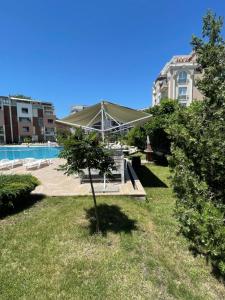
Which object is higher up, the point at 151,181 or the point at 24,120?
the point at 24,120

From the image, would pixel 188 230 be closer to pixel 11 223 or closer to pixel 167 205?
pixel 167 205

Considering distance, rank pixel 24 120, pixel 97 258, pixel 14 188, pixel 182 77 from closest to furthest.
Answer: pixel 97 258 → pixel 14 188 → pixel 182 77 → pixel 24 120

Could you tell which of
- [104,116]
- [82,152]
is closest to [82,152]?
[82,152]

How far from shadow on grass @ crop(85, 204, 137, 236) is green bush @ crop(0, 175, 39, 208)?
6.84 ft

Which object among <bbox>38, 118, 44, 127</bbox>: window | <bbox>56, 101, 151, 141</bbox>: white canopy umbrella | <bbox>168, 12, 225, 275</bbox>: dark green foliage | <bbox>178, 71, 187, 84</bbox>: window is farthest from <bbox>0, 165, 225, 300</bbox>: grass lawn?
<bbox>38, 118, 44, 127</bbox>: window

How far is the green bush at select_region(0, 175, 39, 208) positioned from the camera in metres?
5.81

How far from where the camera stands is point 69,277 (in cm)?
369

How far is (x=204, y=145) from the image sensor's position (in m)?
3.89

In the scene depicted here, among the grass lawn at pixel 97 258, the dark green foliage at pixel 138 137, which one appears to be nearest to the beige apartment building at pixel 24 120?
the dark green foliage at pixel 138 137

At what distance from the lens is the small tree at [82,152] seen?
15.6 feet

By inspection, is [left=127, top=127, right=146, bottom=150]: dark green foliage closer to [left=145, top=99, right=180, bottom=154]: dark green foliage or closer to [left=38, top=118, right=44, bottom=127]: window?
[left=145, top=99, right=180, bottom=154]: dark green foliage

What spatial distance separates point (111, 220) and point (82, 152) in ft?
7.26

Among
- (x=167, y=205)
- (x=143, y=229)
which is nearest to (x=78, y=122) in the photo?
(x=167, y=205)

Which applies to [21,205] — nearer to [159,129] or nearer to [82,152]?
[82,152]
